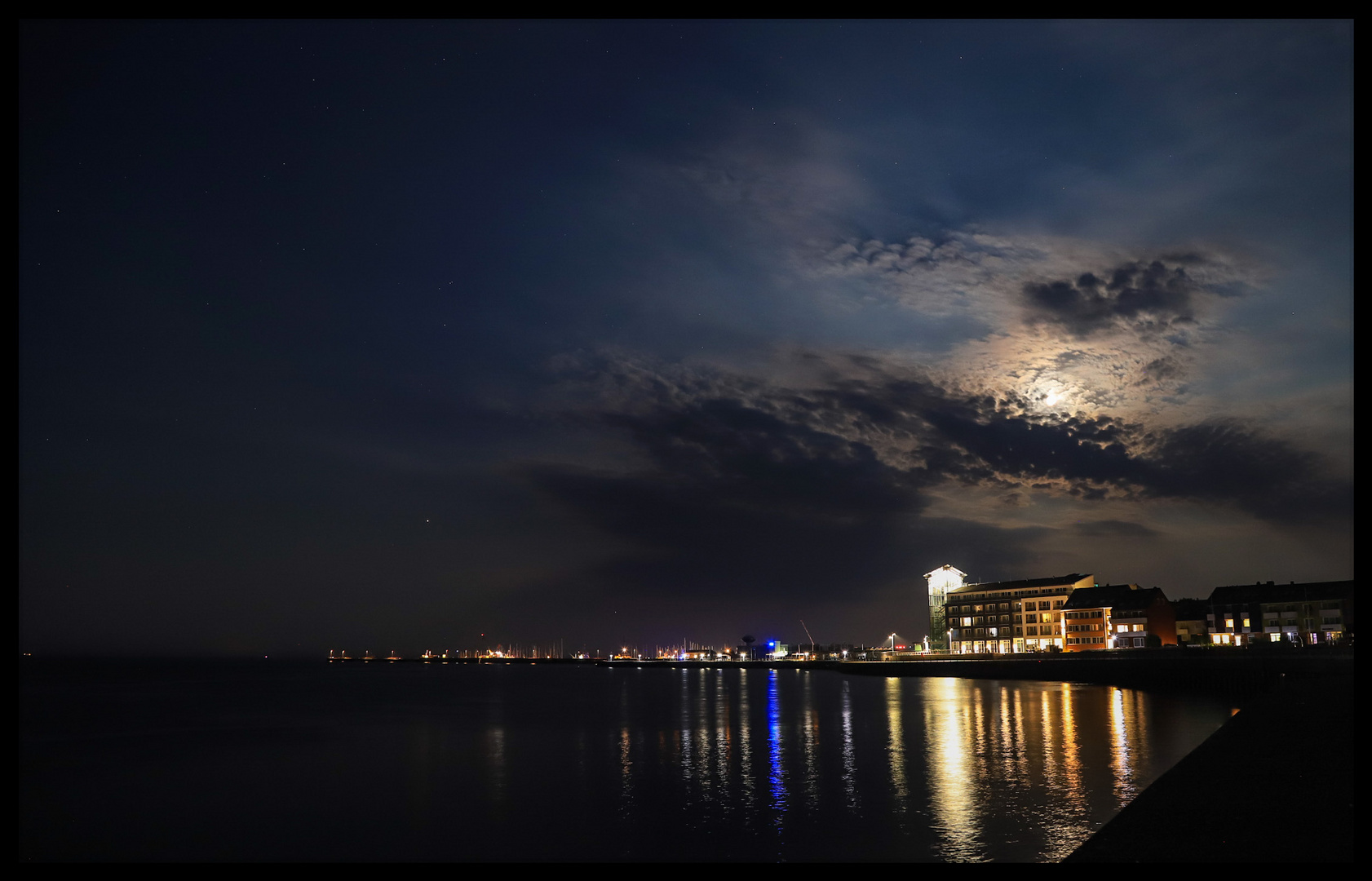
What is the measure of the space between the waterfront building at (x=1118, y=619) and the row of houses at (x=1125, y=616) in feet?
0.43

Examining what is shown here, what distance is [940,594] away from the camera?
584 ft

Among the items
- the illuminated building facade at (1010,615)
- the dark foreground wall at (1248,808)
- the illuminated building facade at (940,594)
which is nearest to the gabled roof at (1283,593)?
the illuminated building facade at (1010,615)

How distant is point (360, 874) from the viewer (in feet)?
32.2

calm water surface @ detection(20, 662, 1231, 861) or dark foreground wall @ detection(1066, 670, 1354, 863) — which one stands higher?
dark foreground wall @ detection(1066, 670, 1354, 863)

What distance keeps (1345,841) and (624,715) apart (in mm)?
67575

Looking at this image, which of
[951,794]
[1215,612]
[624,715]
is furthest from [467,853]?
[1215,612]

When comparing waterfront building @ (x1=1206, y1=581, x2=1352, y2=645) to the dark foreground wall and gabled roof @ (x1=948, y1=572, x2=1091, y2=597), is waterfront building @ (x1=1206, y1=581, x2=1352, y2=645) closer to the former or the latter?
gabled roof @ (x1=948, y1=572, x2=1091, y2=597)

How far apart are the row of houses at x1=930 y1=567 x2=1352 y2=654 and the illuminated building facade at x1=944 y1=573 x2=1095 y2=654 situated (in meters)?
0.14

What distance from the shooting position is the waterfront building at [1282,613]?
12006 centimetres

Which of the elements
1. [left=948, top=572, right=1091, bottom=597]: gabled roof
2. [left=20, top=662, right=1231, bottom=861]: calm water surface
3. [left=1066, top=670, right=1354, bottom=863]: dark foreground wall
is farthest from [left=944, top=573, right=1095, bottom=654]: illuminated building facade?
[left=1066, top=670, right=1354, bottom=863]: dark foreground wall

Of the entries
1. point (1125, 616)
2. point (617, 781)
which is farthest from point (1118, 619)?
point (617, 781)

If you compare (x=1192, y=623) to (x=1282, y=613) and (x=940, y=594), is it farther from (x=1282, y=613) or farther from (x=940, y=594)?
(x=940, y=594)

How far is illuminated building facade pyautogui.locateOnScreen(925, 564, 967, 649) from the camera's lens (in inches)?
6919

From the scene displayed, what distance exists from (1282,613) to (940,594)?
6272 centimetres
